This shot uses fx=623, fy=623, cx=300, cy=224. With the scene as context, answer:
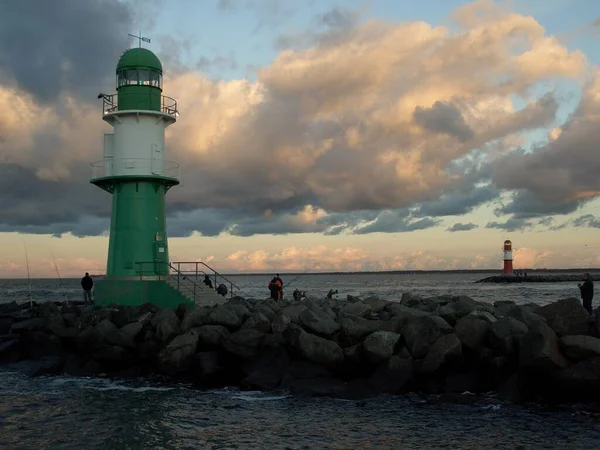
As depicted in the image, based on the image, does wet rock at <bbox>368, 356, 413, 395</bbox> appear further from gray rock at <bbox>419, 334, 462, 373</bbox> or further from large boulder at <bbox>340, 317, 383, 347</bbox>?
large boulder at <bbox>340, 317, 383, 347</bbox>

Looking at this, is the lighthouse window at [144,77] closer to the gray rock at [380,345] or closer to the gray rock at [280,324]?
the gray rock at [280,324]

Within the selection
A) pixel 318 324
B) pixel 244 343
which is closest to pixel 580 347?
pixel 318 324

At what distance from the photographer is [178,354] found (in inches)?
599

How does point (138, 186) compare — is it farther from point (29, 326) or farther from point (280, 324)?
point (280, 324)

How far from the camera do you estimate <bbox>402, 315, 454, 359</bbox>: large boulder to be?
13.4m

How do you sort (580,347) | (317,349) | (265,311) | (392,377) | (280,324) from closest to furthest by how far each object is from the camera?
(580,347) < (392,377) < (317,349) < (280,324) < (265,311)

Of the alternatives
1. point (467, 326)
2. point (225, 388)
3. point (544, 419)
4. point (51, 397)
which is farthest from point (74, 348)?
point (544, 419)

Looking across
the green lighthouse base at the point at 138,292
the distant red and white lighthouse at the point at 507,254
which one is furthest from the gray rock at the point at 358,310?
the distant red and white lighthouse at the point at 507,254

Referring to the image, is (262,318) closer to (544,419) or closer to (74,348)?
(74,348)

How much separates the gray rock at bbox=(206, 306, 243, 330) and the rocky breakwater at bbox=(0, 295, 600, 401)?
0.03 metres

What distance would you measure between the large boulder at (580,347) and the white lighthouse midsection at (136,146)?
Result: 1555 centimetres

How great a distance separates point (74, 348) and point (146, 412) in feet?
21.8

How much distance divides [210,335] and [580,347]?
27.6ft

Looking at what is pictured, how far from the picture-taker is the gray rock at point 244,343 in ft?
49.3
